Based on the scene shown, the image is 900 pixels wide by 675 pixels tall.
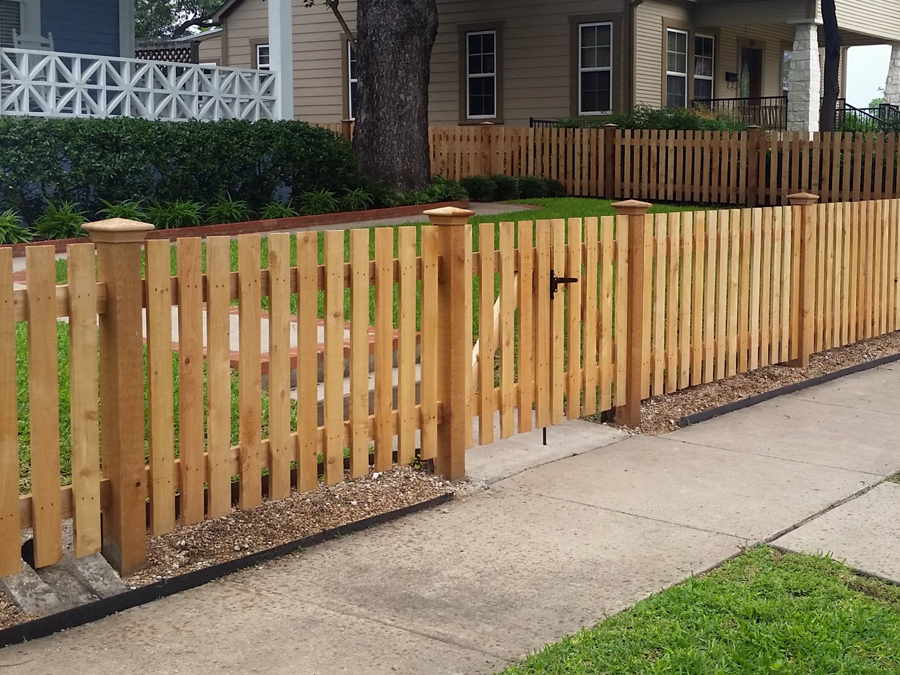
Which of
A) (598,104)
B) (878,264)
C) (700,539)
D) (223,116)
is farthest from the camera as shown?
(598,104)

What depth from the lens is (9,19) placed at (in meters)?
21.4

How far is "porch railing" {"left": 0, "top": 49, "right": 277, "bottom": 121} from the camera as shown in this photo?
16562 millimetres

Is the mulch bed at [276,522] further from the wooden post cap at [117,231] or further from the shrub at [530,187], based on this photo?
the shrub at [530,187]

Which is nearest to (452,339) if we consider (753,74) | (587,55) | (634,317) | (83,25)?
(634,317)

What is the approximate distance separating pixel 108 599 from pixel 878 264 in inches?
322

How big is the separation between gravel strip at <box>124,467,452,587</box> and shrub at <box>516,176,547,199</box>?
47.9ft

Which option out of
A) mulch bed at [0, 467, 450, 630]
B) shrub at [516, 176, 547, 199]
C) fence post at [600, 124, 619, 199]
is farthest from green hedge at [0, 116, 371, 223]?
mulch bed at [0, 467, 450, 630]

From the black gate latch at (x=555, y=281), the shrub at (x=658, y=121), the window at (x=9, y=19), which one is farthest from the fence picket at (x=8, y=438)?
the shrub at (x=658, y=121)

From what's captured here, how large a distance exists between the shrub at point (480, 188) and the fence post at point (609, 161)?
2.32 meters

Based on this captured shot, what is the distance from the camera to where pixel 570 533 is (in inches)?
211

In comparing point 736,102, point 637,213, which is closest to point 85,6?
point 736,102

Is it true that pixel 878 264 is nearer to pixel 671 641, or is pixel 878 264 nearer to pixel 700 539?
pixel 700 539

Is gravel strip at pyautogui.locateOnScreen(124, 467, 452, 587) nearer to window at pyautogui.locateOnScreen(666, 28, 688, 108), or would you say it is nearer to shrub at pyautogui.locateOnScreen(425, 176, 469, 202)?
shrub at pyautogui.locateOnScreen(425, 176, 469, 202)

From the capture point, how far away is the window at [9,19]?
21203mm
